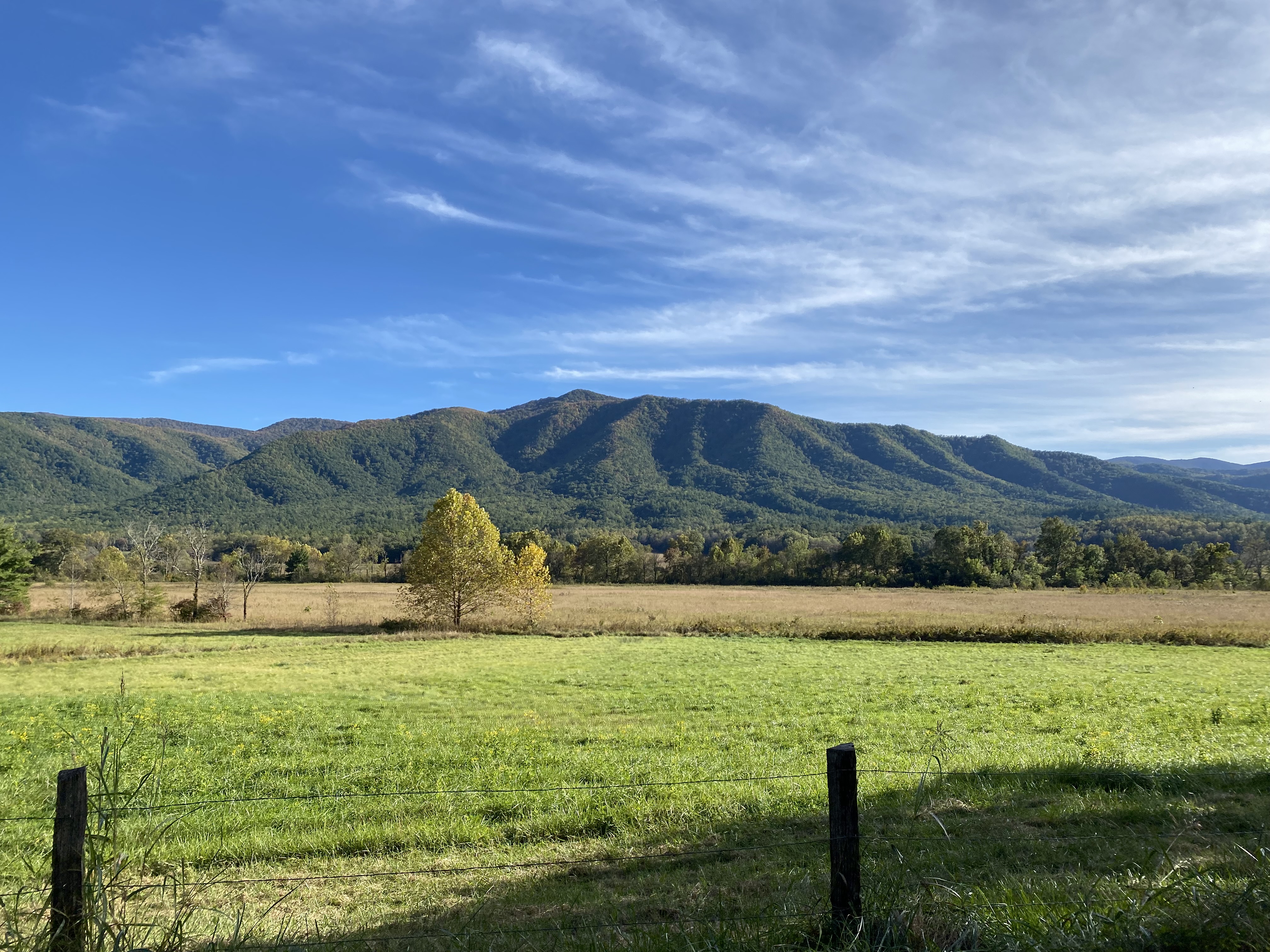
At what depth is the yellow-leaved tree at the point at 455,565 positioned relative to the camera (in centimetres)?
4434

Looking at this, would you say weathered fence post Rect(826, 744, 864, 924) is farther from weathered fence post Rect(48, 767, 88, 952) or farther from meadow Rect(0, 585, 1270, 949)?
weathered fence post Rect(48, 767, 88, 952)

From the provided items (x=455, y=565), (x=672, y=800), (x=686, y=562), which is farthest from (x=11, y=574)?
(x=686, y=562)

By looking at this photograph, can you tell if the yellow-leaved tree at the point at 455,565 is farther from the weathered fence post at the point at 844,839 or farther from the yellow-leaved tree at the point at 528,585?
the weathered fence post at the point at 844,839

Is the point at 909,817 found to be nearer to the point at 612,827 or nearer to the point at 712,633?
the point at 612,827

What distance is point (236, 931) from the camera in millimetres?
3818

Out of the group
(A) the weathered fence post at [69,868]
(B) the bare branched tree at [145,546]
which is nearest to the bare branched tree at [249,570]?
(B) the bare branched tree at [145,546]

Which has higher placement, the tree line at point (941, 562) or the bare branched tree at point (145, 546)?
the bare branched tree at point (145, 546)

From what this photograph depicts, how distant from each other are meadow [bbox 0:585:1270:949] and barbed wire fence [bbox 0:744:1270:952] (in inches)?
2.6

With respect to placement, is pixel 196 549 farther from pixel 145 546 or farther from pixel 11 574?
pixel 11 574

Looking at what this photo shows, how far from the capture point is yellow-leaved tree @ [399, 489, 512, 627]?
44344mm

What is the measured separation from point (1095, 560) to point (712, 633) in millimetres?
85196

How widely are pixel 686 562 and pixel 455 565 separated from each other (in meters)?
78.2

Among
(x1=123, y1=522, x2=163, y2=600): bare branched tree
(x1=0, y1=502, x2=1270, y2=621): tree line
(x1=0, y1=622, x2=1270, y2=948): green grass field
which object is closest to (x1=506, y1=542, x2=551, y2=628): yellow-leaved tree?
(x1=0, y1=502, x2=1270, y2=621): tree line

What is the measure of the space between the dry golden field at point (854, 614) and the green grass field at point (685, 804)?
18.2 m
